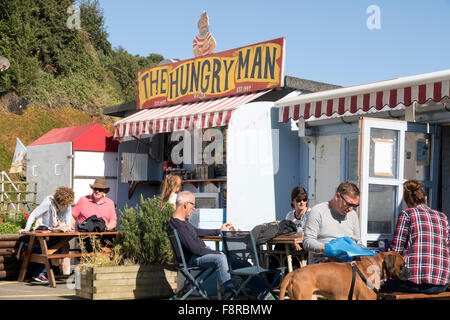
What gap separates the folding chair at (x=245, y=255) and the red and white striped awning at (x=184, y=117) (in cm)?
427

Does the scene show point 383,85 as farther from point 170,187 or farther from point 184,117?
point 184,117

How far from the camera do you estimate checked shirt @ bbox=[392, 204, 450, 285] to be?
196 inches

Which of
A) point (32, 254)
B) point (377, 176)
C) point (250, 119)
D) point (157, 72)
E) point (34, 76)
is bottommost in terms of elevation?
point (32, 254)

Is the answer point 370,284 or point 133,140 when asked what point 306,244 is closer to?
point 370,284

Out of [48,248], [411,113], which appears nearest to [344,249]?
[411,113]

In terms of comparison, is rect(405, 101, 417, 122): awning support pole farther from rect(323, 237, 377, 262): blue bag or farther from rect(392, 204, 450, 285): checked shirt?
rect(323, 237, 377, 262): blue bag

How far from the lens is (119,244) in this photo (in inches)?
280

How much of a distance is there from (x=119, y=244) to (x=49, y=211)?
6.48 ft

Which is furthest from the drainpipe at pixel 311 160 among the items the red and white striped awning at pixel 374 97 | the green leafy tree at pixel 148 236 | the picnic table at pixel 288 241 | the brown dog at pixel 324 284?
the brown dog at pixel 324 284

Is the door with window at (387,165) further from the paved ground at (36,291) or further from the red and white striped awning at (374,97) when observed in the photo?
the paved ground at (36,291)

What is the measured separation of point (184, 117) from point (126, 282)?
4696 mm

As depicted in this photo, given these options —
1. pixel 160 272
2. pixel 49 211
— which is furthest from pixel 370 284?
pixel 49 211

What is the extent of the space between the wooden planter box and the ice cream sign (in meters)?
4.44

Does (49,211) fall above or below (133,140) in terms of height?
below
